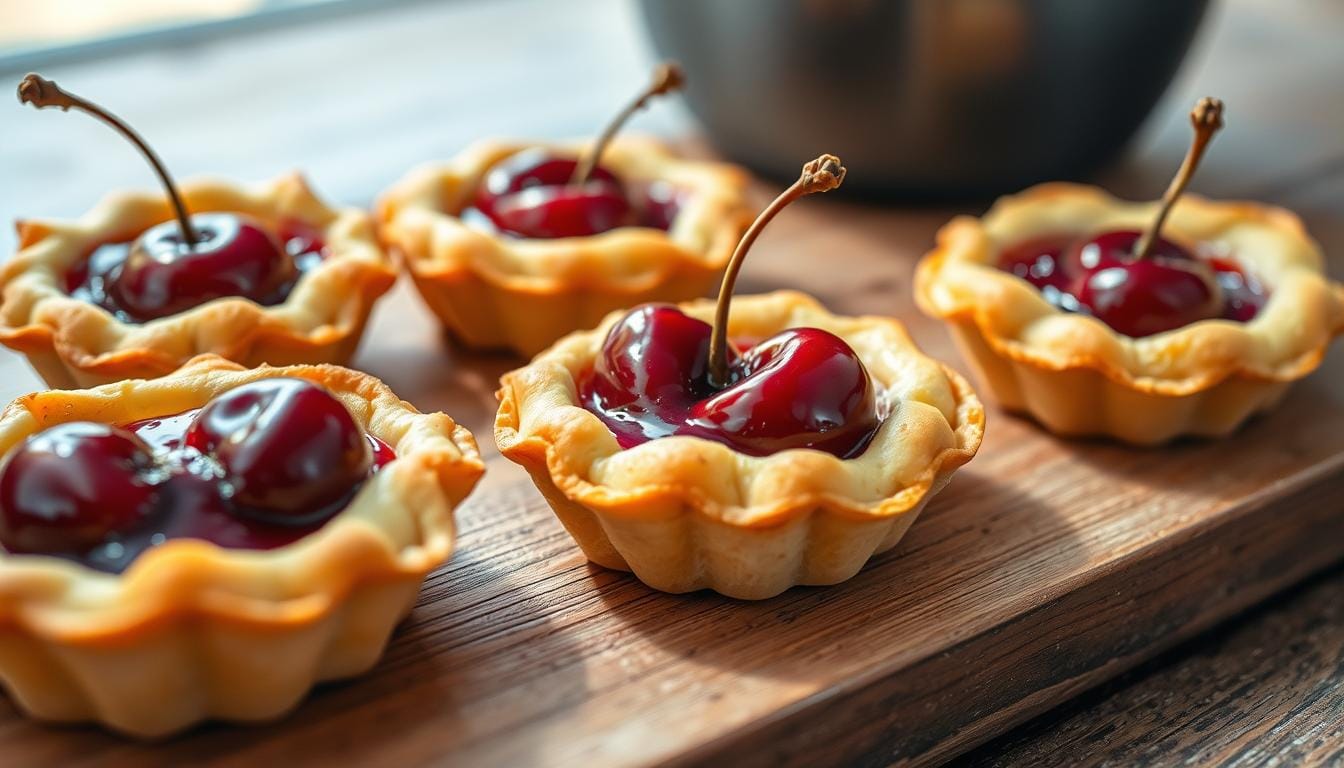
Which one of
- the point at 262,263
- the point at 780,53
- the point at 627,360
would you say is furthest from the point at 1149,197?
the point at 262,263

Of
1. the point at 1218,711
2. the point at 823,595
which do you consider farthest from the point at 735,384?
the point at 1218,711

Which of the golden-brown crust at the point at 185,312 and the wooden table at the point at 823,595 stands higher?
the golden-brown crust at the point at 185,312

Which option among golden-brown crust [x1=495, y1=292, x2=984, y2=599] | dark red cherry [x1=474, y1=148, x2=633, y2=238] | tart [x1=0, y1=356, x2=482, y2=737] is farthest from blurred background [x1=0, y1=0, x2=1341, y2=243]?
tart [x1=0, y1=356, x2=482, y2=737]

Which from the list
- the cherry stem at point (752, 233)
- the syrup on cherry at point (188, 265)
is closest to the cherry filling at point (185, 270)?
the syrup on cherry at point (188, 265)

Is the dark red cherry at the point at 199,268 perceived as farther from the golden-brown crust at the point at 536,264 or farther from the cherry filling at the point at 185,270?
the golden-brown crust at the point at 536,264

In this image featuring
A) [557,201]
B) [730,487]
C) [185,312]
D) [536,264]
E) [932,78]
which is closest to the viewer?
[730,487]

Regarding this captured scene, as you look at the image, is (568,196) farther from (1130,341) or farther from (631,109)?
(1130,341)
